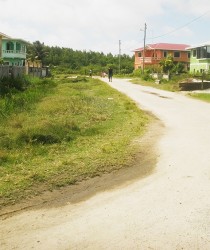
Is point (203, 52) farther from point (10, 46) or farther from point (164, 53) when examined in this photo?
point (10, 46)

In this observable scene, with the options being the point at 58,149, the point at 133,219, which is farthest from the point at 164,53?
the point at 133,219

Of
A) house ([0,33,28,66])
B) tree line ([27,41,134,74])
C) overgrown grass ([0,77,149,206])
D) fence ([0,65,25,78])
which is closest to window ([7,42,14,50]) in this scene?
house ([0,33,28,66])

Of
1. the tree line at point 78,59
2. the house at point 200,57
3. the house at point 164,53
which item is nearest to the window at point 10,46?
the tree line at point 78,59

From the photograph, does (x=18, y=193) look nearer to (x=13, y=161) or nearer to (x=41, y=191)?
(x=41, y=191)

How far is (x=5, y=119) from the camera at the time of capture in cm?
1123

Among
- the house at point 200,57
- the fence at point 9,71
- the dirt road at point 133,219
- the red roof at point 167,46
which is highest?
the red roof at point 167,46

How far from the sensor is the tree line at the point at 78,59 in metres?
77.9

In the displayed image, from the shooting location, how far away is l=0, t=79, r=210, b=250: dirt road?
13.3 feet

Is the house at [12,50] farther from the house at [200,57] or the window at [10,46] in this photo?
the house at [200,57]

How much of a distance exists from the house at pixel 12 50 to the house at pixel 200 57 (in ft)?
84.0

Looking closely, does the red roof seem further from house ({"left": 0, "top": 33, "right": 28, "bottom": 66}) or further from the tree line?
house ({"left": 0, "top": 33, "right": 28, "bottom": 66})

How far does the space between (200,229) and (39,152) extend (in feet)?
13.7

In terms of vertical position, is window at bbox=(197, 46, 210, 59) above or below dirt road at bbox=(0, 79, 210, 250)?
above

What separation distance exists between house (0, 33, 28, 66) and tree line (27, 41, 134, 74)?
17.8 meters
